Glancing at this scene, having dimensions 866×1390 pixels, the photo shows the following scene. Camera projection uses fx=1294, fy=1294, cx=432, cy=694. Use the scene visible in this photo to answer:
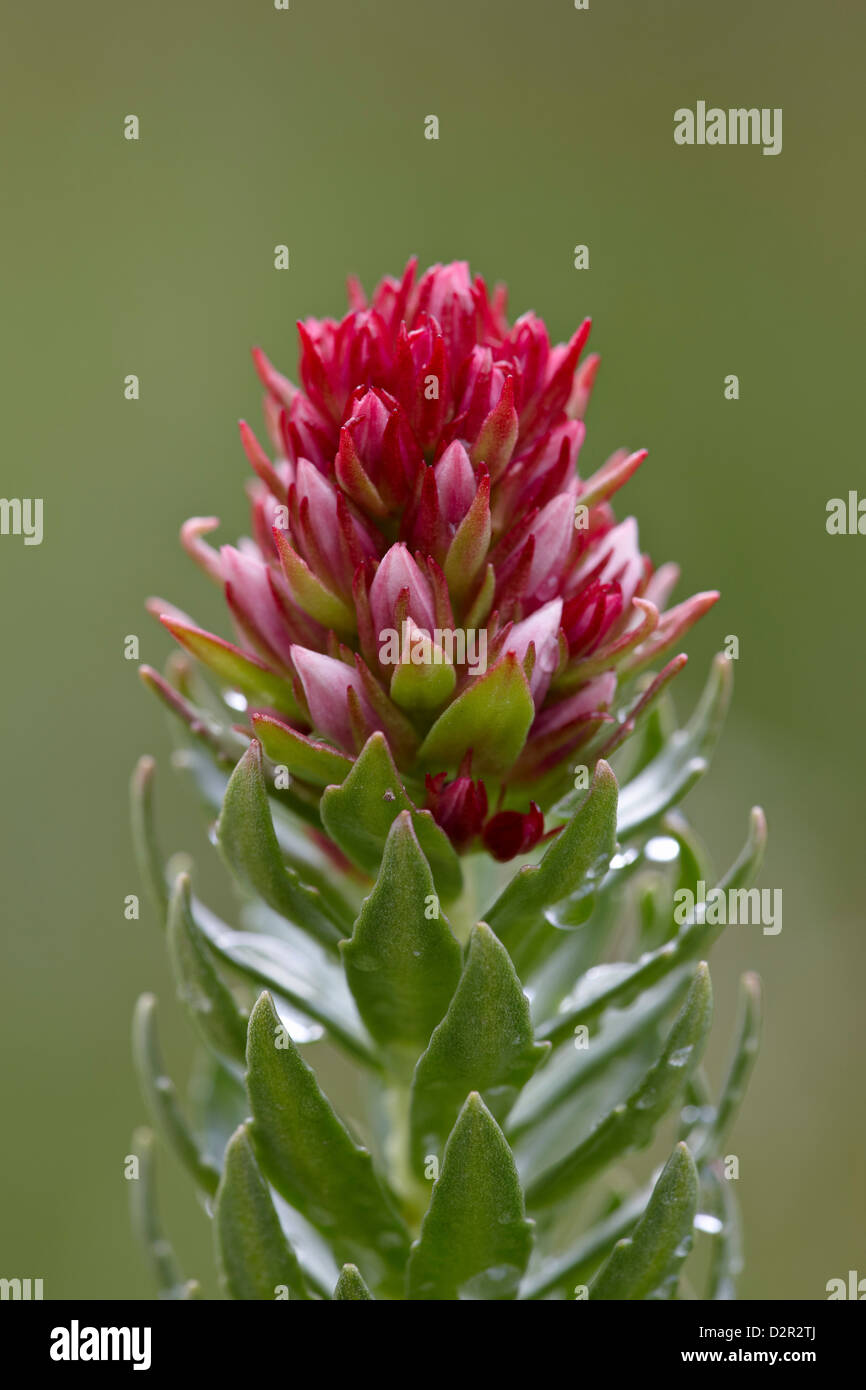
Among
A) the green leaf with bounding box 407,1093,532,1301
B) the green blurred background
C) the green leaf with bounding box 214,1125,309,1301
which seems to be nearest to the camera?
the green leaf with bounding box 407,1093,532,1301

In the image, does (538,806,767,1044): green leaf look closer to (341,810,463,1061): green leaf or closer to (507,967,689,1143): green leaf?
(507,967,689,1143): green leaf

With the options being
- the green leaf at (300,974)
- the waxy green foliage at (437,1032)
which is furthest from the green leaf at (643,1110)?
the green leaf at (300,974)

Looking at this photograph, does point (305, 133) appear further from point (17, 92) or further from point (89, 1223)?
point (89, 1223)

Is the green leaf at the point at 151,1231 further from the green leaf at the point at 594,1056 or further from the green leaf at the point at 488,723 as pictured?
the green leaf at the point at 488,723

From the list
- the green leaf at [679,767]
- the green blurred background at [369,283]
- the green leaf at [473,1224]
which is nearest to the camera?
the green leaf at [473,1224]

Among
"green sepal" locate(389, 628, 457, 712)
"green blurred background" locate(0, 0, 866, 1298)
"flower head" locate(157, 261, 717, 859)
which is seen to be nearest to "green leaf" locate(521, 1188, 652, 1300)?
"flower head" locate(157, 261, 717, 859)

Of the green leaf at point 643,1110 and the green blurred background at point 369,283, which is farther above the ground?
the green blurred background at point 369,283
